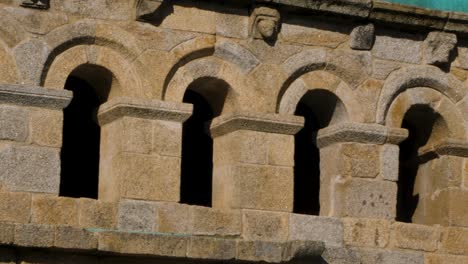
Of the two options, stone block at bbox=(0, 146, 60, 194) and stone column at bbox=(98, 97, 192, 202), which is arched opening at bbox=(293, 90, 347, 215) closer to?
stone column at bbox=(98, 97, 192, 202)

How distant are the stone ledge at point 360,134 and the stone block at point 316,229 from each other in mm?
756

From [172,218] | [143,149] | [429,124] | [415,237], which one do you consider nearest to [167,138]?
[143,149]

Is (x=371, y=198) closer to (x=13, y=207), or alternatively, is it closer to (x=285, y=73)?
(x=285, y=73)

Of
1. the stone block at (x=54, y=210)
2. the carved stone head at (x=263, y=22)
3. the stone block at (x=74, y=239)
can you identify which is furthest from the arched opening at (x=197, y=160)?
the stone block at (x=74, y=239)

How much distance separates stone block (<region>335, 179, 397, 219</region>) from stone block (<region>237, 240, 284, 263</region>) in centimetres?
137

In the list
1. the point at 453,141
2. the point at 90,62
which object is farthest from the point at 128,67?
the point at 453,141

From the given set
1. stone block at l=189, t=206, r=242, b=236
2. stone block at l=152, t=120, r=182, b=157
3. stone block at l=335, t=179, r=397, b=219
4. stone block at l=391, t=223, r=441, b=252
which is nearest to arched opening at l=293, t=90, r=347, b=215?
stone block at l=335, t=179, r=397, b=219

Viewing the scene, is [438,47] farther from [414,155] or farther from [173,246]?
[173,246]

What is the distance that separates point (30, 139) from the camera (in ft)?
68.3

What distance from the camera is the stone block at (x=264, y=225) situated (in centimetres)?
2156

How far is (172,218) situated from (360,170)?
1.99 m

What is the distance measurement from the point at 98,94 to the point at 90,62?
0.76 m

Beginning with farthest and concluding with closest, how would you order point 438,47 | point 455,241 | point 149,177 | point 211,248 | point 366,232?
point 438,47, point 455,241, point 366,232, point 149,177, point 211,248

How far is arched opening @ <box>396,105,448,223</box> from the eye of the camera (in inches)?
904
